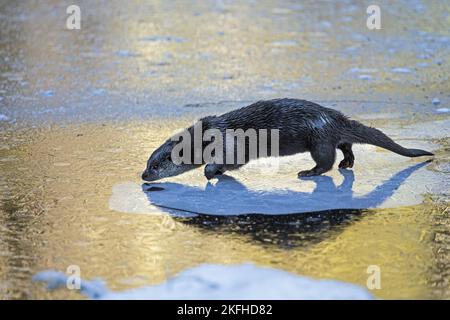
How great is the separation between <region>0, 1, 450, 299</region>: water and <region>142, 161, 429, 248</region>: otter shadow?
2 cm

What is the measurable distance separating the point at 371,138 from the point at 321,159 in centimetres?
44

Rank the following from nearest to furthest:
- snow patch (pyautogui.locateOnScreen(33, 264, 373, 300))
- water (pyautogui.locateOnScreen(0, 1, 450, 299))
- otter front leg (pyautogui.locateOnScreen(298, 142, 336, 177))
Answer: snow patch (pyautogui.locateOnScreen(33, 264, 373, 300)) → water (pyautogui.locateOnScreen(0, 1, 450, 299)) → otter front leg (pyautogui.locateOnScreen(298, 142, 336, 177))

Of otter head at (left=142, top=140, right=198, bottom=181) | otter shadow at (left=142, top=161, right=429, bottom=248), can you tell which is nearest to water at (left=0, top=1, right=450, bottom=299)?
otter shadow at (left=142, top=161, right=429, bottom=248)

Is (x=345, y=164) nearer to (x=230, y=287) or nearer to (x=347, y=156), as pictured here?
(x=347, y=156)

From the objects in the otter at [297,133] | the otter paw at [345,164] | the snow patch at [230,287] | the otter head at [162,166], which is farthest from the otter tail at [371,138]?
the snow patch at [230,287]

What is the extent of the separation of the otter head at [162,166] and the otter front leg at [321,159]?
851 mm

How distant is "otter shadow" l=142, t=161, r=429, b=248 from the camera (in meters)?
4.23

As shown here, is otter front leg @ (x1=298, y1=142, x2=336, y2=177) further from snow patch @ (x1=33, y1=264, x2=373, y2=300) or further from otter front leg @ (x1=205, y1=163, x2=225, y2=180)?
snow patch @ (x1=33, y1=264, x2=373, y2=300)

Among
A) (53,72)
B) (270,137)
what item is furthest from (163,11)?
(270,137)

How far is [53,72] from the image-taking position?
8922 millimetres

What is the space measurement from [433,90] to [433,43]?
7.99ft

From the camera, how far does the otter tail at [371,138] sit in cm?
540

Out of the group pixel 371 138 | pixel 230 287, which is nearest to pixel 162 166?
pixel 371 138

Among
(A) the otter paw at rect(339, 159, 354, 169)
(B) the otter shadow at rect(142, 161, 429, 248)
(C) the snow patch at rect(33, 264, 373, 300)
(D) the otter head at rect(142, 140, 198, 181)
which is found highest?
(D) the otter head at rect(142, 140, 198, 181)
